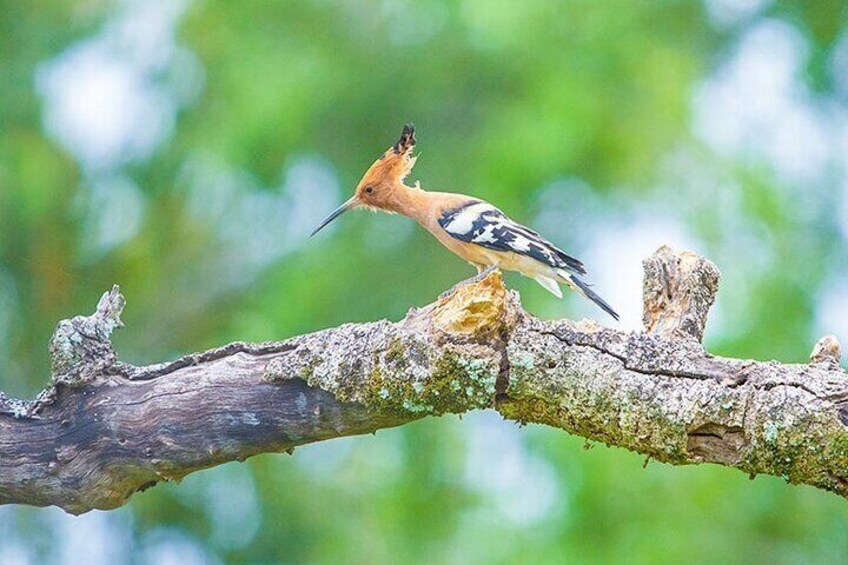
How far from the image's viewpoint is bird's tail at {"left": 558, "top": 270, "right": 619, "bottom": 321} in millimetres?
5082

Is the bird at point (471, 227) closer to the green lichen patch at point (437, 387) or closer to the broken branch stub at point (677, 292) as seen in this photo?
the broken branch stub at point (677, 292)

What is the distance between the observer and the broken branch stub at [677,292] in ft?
13.0

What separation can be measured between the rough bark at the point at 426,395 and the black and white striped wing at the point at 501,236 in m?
1.01

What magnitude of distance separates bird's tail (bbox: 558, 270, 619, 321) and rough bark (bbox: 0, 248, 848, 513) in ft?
3.22

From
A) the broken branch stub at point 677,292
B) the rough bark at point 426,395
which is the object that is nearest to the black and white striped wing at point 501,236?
the broken branch stub at point 677,292

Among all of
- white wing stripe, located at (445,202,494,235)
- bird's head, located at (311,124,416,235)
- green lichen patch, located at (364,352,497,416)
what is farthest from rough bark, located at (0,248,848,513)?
bird's head, located at (311,124,416,235)

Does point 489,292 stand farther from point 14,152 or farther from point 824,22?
point 824,22

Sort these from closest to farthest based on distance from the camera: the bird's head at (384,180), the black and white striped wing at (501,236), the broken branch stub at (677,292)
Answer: the broken branch stub at (677,292)
the black and white striped wing at (501,236)
the bird's head at (384,180)

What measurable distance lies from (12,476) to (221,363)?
625 millimetres

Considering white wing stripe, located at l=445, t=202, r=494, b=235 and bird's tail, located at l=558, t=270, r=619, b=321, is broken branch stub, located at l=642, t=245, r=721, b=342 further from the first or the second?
white wing stripe, located at l=445, t=202, r=494, b=235

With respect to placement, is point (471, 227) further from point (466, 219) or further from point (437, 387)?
point (437, 387)

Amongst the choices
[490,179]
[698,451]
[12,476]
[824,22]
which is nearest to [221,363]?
[12,476]

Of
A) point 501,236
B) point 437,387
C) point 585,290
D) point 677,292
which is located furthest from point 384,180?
point 437,387

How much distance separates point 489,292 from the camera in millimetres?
3658
